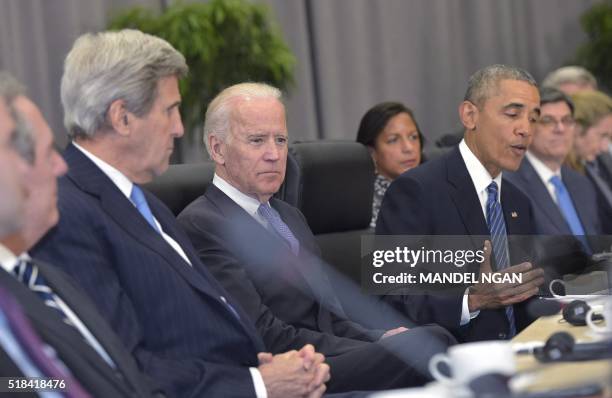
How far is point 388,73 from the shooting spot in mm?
6953

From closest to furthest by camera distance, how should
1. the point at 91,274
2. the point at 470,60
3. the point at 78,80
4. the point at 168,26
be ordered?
the point at 91,274 < the point at 78,80 < the point at 168,26 < the point at 470,60

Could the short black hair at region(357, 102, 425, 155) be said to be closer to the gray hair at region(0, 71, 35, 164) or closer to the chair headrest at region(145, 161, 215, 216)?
the chair headrest at region(145, 161, 215, 216)

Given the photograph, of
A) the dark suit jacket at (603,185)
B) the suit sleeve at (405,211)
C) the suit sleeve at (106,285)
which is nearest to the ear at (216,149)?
the suit sleeve at (405,211)

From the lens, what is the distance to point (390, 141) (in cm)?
423

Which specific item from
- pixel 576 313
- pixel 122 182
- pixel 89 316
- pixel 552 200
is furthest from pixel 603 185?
pixel 89 316

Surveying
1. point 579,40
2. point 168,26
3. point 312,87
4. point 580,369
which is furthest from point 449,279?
point 579,40

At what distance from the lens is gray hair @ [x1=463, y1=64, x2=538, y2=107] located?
3.19 m

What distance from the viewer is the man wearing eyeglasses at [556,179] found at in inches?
152

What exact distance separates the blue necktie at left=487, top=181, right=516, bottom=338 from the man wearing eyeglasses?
0.71 meters

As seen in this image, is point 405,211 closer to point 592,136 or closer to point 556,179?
point 556,179

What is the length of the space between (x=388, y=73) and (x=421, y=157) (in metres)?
2.64

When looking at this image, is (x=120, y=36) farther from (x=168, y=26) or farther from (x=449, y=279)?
(x=168, y=26)

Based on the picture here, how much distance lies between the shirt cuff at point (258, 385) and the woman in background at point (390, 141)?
1995 millimetres

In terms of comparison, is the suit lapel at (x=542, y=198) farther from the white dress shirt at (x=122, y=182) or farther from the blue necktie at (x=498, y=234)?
the white dress shirt at (x=122, y=182)
